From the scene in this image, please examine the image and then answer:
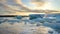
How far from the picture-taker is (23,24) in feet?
8.28

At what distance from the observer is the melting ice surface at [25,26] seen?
2.45 meters

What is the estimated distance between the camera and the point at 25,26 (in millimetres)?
2504

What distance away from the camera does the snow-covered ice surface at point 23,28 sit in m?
2.44

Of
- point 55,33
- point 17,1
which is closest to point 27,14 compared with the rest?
point 17,1

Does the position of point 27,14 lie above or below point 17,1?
below

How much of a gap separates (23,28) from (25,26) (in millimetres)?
58

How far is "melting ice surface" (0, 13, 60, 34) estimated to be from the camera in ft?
8.04

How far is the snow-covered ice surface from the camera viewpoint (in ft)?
8.01

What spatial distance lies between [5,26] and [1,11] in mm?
336

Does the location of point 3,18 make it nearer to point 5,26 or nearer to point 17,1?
point 5,26

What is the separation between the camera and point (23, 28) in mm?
2490

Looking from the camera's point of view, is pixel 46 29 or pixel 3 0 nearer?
pixel 46 29

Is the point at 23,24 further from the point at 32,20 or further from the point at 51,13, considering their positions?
the point at 51,13

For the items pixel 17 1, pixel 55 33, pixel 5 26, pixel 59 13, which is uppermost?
pixel 17 1
